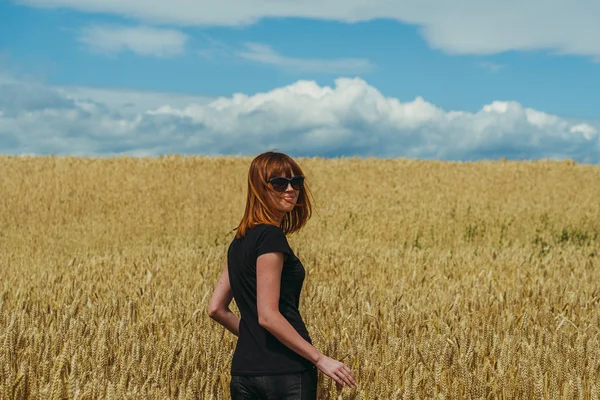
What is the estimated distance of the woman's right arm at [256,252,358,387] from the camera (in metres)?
2.62

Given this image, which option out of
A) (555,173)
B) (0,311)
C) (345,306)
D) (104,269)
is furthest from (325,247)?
(555,173)

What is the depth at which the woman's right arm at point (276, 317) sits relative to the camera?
262cm

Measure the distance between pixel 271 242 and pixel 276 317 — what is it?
31 cm

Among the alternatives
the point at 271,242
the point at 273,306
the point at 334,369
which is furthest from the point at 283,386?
the point at 271,242

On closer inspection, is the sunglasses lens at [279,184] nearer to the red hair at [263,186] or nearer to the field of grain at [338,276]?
the red hair at [263,186]

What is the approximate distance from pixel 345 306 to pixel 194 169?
1934 centimetres

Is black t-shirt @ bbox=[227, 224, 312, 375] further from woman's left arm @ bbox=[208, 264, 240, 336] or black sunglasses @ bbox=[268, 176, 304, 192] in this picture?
woman's left arm @ bbox=[208, 264, 240, 336]

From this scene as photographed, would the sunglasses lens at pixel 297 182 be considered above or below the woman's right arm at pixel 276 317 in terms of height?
above

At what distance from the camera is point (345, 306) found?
6109mm

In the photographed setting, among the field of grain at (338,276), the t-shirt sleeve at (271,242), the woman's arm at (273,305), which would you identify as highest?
the t-shirt sleeve at (271,242)

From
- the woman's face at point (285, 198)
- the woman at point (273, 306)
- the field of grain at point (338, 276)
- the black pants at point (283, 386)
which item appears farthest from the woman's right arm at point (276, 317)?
the field of grain at point (338, 276)

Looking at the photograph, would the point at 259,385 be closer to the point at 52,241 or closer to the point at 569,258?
the point at 569,258

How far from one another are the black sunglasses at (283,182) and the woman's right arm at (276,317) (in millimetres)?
336

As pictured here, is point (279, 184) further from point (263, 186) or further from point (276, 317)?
point (276, 317)
